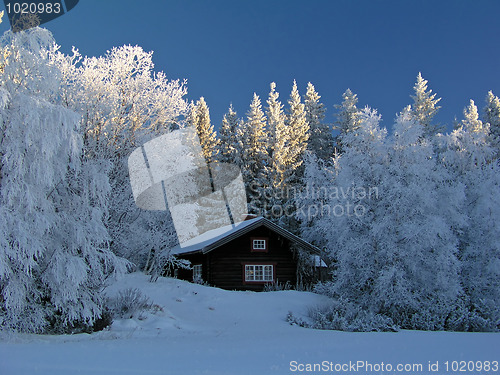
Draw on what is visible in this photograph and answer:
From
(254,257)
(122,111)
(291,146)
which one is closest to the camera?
(122,111)

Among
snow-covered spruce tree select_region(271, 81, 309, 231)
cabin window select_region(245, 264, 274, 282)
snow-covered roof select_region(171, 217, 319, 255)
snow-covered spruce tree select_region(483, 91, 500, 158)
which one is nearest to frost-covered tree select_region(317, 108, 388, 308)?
snow-covered roof select_region(171, 217, 319, 255)

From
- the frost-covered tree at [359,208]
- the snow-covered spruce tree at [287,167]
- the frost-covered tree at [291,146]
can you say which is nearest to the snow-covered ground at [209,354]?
the frost-covered tree at [359,208]

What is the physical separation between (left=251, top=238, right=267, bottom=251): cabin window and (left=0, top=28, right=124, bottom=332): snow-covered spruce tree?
53.5ft

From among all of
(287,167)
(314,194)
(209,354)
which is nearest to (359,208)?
(209,354)

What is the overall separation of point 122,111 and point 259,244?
48.1 feet

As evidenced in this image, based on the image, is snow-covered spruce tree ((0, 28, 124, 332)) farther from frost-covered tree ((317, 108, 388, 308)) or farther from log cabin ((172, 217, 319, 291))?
log cabin ((172, 217, 319, 291))

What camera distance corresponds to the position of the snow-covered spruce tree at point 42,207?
1082 centimetres

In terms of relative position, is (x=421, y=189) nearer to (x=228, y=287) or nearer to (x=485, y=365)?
(x=485, y=365)

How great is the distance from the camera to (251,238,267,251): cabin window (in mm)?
28675

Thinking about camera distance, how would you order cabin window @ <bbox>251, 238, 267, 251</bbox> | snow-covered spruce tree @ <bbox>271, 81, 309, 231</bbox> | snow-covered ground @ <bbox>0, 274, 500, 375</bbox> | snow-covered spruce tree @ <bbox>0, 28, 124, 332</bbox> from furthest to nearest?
1. snow-covered spruce tree @ <bbox>271, 81, 309, 231</bbox>
2. cabin window @ <bbox>251, 238, 267, 251</bbox>
3. snow-covered spruce tree @ <bbox>0, 28, 124, 332</bbox>
4. snow-covered ground @ <bbox>0, 274, 500, 375</bbox>

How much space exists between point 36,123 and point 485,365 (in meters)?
11.5

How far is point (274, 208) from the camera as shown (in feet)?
130

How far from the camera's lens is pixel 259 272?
94.0 feet

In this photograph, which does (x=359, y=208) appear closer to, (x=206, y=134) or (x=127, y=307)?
(x=127, y=307)
